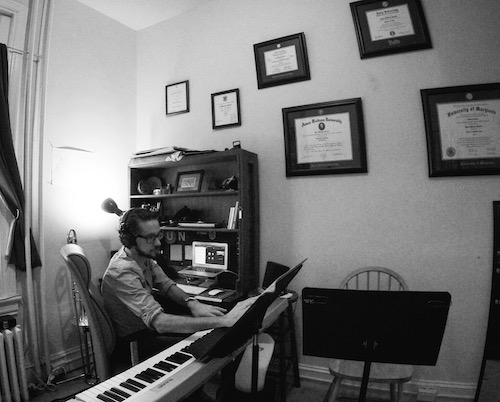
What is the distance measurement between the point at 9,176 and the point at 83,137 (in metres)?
0.82

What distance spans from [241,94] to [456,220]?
78.6 inches

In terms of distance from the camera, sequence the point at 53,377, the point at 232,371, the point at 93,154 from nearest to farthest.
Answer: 1. the point at 232,371
2. the point at 53,377
3. the point at 93,154

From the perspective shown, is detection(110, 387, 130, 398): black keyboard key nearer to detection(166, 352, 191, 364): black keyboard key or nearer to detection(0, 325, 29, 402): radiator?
detection(166, 352, 191, 364): black keyboard key

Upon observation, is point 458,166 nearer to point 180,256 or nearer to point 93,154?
point 180,256

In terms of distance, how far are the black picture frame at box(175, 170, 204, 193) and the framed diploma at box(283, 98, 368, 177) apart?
849 mm

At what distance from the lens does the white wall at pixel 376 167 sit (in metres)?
2.11

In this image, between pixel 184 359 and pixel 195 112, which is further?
pixel 195 112

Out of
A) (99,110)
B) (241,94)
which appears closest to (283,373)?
(241,94)

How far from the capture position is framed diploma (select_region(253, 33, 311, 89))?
8.41 ft

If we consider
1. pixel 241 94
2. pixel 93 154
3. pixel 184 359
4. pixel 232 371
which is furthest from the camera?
pixel 93 154

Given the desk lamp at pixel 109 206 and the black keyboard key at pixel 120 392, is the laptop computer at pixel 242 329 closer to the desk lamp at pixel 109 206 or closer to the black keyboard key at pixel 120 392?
the black keyboard key at pixel 120 392

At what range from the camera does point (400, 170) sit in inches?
89.6

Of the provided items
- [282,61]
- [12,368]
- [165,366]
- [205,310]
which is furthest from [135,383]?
[282,61]

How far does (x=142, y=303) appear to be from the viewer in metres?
1.59
